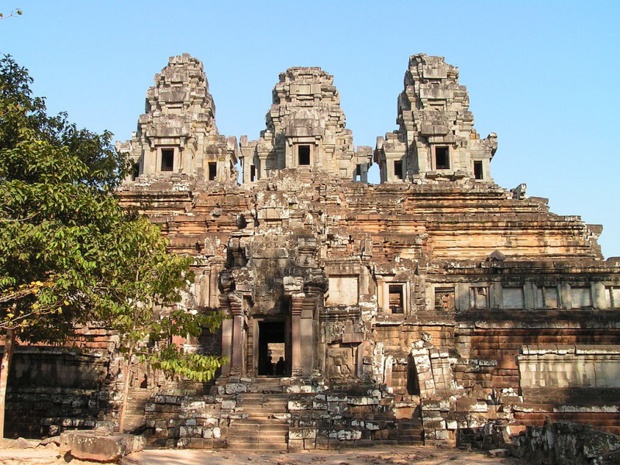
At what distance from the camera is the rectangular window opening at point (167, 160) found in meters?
47.7

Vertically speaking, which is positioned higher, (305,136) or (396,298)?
(305,136)

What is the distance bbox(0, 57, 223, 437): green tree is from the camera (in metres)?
15.4

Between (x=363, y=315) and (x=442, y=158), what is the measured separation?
26.4 m

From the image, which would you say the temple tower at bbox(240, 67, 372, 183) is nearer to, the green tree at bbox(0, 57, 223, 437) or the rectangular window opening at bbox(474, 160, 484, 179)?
the rectangular window opening at bbox(474, 160, 484, 179)

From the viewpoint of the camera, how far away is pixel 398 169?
48.3 meters

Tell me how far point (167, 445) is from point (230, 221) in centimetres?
1870

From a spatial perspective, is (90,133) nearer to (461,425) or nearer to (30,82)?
(30,82)

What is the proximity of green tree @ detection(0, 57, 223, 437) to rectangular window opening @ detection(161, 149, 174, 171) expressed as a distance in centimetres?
2913

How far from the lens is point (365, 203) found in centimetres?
A: 3822

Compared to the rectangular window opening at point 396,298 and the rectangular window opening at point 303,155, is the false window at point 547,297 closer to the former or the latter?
the rectangular window opening at point 396,298

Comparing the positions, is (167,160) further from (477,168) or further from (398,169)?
(477,168)

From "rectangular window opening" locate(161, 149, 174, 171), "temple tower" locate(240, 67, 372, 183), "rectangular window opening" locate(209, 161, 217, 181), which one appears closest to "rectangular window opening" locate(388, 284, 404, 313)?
"temple tower" locate(240, 67, 372, 183)

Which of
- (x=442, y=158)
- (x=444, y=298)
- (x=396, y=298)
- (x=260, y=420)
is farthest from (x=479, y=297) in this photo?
(x=442, y=158)

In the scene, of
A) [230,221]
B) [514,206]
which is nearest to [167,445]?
[230,221]
